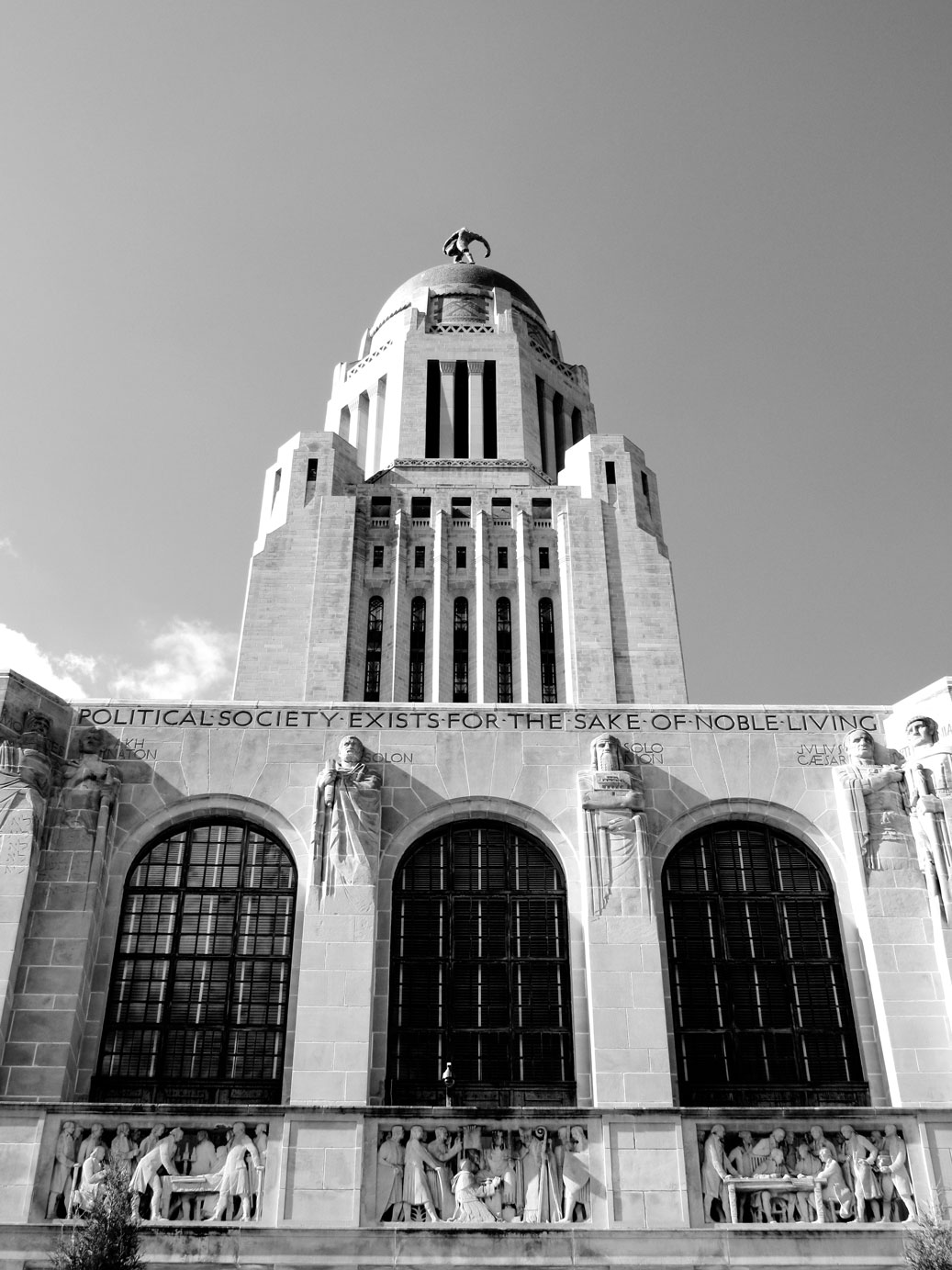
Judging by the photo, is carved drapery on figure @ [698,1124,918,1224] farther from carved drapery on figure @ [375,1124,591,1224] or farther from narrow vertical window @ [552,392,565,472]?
narrow vertical window @ [552,392,565,472]

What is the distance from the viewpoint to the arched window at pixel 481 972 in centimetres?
2542

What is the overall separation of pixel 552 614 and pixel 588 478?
26.5 feet

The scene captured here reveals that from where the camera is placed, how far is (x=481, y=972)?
26.5 m

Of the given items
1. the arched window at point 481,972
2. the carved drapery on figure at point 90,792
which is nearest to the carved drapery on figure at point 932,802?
the arched window at point 481,972

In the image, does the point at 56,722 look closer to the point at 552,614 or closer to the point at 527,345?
the point at 552,614

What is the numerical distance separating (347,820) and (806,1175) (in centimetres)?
1041

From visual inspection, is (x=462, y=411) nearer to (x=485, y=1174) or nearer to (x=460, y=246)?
(x=460, y=246)

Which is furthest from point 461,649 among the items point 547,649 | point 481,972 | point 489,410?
point 481,972

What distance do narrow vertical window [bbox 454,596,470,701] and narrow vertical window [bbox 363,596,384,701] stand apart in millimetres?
3508

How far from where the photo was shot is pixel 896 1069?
24938mm

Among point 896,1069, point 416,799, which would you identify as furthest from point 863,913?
point 416,799

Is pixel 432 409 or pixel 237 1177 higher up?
pixel 432 409

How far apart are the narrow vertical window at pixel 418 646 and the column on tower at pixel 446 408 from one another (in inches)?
449

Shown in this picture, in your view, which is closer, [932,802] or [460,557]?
[932,802]
